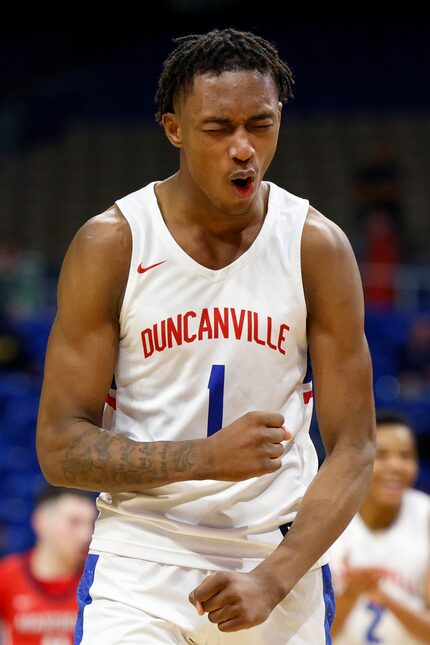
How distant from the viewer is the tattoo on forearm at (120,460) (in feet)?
9.23

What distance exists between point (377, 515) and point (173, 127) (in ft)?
11.0

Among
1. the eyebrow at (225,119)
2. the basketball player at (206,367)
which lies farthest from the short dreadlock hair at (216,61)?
the eyebrow at (225,119)

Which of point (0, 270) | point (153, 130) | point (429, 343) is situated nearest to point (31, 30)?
point (153, 130)

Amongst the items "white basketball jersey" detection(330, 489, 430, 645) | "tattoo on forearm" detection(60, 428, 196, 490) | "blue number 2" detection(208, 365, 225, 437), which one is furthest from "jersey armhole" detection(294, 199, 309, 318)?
"white basketball jersey" detection(330, 489, 430, 645)

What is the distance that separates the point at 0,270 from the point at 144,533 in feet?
27.5

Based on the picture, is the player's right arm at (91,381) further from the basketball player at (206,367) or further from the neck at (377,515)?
the neck at (377,515)

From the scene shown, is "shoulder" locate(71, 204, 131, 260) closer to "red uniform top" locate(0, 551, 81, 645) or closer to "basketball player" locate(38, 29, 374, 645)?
"basketball player" locate(38, 29, 374, 645)

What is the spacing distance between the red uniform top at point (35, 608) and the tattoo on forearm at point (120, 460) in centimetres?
341

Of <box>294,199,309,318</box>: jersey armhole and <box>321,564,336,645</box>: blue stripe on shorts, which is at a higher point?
<box>294,199,309,318</box>: jersey armhole

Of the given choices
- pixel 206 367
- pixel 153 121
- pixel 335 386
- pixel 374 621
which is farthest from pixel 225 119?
pixel 153 121

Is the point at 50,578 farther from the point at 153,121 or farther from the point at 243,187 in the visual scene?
the point at 153,121

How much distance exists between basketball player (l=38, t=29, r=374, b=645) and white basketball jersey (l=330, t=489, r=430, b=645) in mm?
2590

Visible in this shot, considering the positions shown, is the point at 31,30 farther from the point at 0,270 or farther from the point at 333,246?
the point at 333,246

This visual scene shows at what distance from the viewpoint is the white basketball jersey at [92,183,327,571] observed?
2998mm
